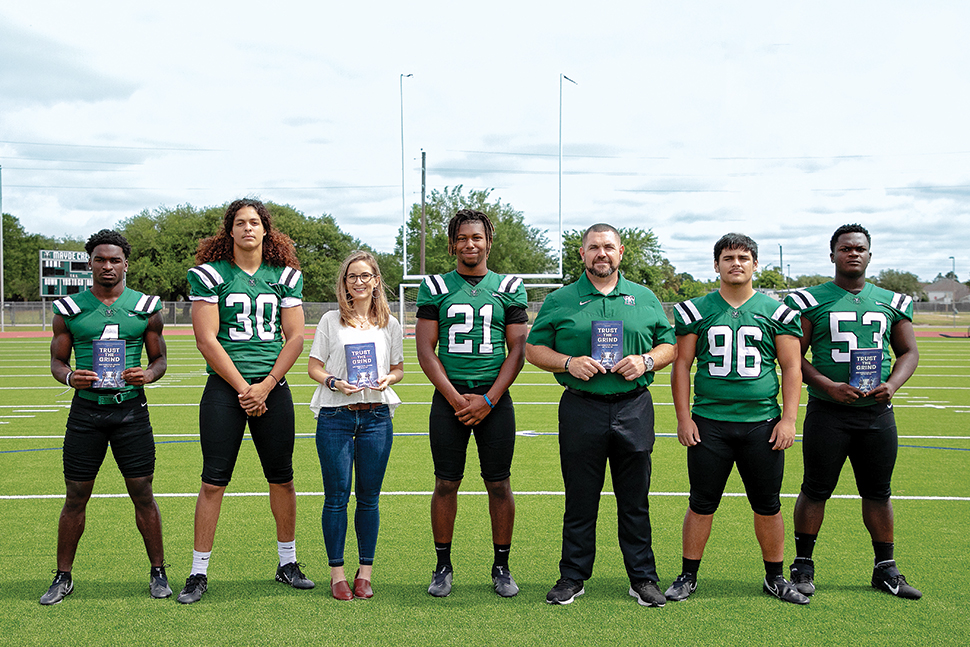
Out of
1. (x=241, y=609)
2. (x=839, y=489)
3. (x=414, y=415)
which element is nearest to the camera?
(x=241, y=609)

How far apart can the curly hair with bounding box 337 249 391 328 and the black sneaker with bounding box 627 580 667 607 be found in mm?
1827

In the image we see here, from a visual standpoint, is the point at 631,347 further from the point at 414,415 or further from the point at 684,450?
the point at 414,415

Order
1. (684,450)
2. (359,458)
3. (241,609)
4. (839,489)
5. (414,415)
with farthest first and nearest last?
1. (414,415)
2. (684,450)
3. (839,489)
4. (359,458)
5. (241,609)

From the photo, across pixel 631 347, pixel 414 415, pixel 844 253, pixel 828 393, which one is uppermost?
pixel 844 253

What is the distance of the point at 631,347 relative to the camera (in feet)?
12.3

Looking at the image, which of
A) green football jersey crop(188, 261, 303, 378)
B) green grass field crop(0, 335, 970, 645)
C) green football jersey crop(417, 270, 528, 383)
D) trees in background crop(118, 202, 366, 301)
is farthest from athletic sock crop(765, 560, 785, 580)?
trees in background crop(118, 202, 366, 301)

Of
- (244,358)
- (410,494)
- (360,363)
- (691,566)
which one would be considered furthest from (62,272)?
(691,566)

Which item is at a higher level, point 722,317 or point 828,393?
point 722,317

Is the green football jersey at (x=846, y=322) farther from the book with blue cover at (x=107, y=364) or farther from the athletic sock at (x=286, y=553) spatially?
the book with blue cover at (x=107, y=364)

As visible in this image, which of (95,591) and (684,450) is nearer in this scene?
(95,591)

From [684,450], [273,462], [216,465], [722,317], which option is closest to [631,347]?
[722,317]

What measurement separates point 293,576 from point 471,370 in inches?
55.9

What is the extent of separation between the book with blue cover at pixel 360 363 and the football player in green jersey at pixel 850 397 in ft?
7.09

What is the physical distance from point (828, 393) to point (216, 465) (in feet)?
10.1
